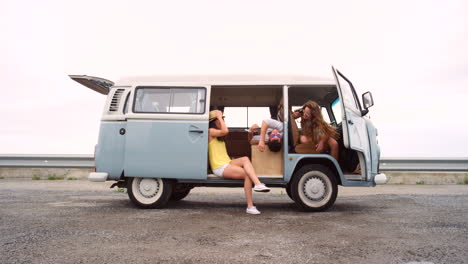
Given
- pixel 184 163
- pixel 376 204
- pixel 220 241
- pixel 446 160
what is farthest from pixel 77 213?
pixel 446 160

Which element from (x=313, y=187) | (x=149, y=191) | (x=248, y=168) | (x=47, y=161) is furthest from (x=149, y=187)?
(x=47, y=161)

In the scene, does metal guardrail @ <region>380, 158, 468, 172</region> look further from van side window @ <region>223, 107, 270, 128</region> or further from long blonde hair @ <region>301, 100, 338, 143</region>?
long blonde hair @ <region>301, 100, 338, 143</region>

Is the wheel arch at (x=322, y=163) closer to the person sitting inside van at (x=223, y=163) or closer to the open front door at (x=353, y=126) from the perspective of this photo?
the open front door at (x=353, y=126)

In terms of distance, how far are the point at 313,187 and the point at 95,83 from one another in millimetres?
3866

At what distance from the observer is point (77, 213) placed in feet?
18.5

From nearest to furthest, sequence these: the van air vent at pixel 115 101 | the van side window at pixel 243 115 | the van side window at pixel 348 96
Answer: the van side window at pixel 348 96 → the van air vent at pixel 115 101 → the van side window at pixel 243 115

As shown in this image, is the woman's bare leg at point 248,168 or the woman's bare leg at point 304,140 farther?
the woman's bare leg at point 304,140

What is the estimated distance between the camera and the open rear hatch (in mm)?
6098

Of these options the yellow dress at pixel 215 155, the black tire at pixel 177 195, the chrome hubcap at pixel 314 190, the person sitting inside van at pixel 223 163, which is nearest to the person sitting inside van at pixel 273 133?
the person sitting inside van at pixel 223 163

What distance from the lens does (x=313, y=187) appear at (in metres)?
5.95

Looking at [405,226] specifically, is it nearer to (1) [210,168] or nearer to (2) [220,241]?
(2) [220,241]

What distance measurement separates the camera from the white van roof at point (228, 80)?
20.0 ft

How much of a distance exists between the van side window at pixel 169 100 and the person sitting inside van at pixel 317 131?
1668 millimetres

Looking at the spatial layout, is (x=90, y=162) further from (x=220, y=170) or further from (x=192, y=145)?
(x=220, y=170)
